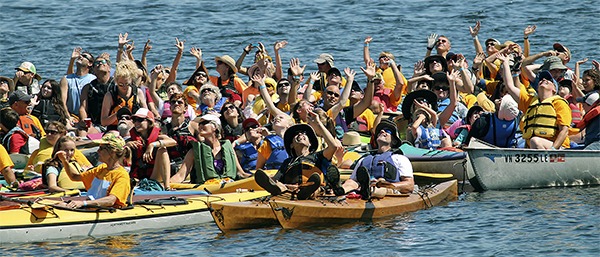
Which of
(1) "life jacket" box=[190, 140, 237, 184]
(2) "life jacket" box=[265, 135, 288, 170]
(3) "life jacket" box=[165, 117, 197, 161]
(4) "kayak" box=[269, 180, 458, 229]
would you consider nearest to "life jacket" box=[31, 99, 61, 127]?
(3) "life jacket" box=[165, 117, 197, 161]

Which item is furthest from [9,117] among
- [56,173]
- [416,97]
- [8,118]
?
[416,97]

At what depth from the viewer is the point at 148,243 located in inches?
544

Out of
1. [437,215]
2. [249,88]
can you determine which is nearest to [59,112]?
[249,88]

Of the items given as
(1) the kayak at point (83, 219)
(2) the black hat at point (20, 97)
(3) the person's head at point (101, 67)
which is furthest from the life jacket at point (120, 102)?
(1) the kayak at point (83, 219)

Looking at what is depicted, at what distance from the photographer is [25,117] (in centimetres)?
1819

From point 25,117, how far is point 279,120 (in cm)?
Answer: 399

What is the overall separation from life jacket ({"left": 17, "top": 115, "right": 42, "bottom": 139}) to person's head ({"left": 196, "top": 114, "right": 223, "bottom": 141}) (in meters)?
3.26

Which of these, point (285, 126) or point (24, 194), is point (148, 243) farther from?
point (285, 126)

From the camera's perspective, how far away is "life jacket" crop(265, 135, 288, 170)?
53.6 ft

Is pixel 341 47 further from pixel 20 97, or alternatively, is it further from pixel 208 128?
pixel 208 128

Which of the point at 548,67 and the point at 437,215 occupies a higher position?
the point at 548,67

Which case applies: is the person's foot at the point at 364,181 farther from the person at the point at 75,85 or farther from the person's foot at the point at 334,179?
the person at the point at 75,85

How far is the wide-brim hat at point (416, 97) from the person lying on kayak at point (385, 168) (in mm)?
2776

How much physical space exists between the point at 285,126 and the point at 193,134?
120cm
